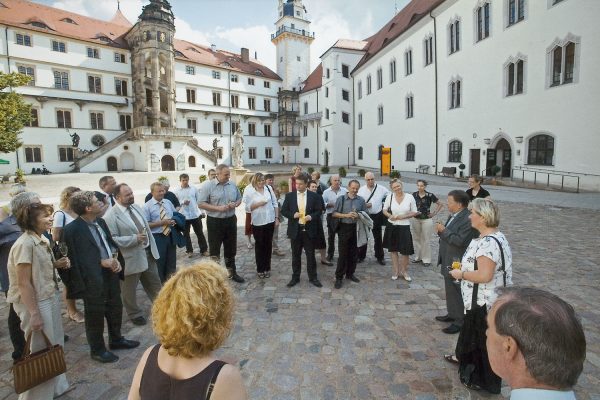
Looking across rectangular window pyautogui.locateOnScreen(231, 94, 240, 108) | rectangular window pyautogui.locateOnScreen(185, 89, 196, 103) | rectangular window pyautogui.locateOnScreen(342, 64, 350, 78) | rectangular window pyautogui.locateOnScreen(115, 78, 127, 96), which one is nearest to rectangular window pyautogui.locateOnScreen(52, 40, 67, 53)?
rectangular window pyautogui.locateOnScreen(115, 78, 127, 96)

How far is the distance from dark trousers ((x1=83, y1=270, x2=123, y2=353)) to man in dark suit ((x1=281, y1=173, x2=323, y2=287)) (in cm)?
301

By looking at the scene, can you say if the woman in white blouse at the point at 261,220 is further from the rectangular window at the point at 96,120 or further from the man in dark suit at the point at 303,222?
the rectangular window at the point at 96,120

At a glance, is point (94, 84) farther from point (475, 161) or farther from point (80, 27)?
point (475, 161)

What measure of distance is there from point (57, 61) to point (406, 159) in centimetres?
3904

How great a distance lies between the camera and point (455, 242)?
13.8 ft

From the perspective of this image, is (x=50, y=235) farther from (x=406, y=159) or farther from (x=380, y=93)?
(x=380, y=93)

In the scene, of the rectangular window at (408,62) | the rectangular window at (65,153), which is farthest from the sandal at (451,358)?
the rectangular window at (65,153)

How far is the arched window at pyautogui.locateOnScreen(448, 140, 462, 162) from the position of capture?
1037 inches

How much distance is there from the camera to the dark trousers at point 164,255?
223 inches

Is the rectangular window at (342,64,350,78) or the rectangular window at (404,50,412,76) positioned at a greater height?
the rectangular window at (342,64,350,78)

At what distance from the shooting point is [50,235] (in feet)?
18.2

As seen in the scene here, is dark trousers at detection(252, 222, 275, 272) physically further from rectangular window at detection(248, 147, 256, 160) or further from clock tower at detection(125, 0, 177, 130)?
rectangular window at detection(248, 147, 256, 160)

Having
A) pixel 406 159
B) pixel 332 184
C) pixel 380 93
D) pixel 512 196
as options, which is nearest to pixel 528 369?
pixel 332 184

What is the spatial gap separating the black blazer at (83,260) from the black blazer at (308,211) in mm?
3316
